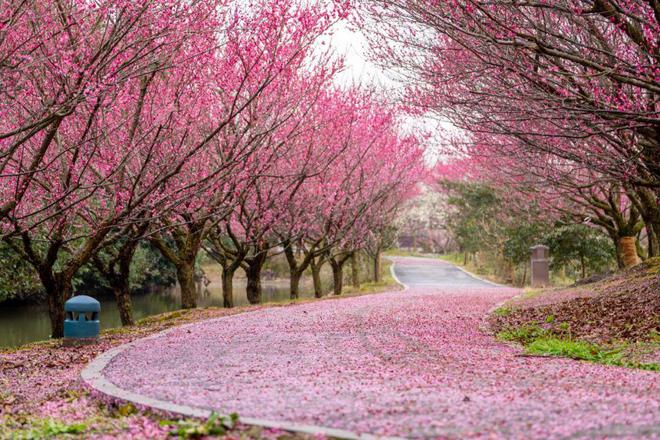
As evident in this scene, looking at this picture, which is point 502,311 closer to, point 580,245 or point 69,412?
point 69,412

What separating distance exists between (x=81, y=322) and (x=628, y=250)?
1797 centimetres

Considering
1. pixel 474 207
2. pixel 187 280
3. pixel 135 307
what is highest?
pixel 474 207

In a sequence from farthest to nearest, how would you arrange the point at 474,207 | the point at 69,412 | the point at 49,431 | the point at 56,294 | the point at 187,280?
the point at 474,207 < the point at 187,280 < the point at 56,294 < the point at 69,412 < the point at 49,431

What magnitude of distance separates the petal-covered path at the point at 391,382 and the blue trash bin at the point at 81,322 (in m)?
1.16

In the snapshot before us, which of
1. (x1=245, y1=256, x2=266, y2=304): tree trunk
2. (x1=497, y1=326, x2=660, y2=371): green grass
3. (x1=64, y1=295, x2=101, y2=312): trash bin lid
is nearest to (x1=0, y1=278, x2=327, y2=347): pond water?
(x1=245, y1=256, x2=266, y2=304): tree trunk

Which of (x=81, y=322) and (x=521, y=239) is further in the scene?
(x=521, y=239)

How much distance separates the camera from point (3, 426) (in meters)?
6.29

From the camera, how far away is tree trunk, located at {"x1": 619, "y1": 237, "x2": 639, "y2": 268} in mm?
23531

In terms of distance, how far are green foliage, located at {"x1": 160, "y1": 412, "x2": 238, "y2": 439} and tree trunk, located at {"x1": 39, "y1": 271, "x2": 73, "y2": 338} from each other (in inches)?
347

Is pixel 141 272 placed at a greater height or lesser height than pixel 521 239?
→ lesser

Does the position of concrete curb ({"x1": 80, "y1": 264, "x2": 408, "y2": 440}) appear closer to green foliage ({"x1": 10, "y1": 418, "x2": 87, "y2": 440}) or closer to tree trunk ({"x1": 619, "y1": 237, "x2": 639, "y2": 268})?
green foliage ({"x1": 10, "y1": 418, "x2": 87, "y2": 440})

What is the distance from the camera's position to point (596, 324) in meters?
12.1

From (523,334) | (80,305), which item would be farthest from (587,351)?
(80,305)

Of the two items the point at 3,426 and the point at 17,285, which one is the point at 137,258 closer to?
the point at 17,285
